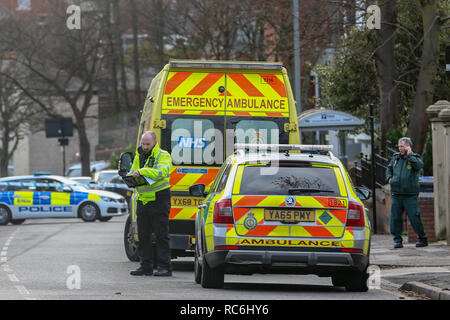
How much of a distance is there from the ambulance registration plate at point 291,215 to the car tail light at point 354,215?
379 mm

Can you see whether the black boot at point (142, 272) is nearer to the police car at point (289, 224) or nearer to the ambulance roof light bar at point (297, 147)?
the ambulance roof light bar at point (297, 147)

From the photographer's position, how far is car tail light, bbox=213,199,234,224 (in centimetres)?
1202

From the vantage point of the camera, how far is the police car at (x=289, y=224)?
39.0 feet

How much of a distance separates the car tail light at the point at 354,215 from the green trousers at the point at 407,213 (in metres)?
6.90

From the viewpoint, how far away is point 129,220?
17.8 meters

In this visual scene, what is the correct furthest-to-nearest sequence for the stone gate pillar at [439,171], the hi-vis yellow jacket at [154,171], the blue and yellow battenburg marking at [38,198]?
the blue and yellow battenburg marking at [38,198] → the stone gate pillar at [439,171] → the hi-vis yellow jacket at [154,171]

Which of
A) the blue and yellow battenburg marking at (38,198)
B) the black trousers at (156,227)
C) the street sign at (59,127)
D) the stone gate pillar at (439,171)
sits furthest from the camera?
the street sign at (59,127)

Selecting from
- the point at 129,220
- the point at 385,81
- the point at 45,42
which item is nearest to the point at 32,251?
the point at 129,220

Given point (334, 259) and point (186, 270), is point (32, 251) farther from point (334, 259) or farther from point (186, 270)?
point (334, 259)

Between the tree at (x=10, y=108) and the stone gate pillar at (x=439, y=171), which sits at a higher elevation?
the tree at (x=10, y=108)

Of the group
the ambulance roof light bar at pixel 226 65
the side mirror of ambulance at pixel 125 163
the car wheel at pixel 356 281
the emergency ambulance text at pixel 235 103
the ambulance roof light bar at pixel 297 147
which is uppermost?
the ambulance roof light bar at pixel 226 65

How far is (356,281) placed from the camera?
40.9 ft

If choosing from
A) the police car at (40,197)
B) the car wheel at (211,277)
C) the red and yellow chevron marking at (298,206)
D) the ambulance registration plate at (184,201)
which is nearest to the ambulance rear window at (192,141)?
the ambulance registration plate at (184,201)

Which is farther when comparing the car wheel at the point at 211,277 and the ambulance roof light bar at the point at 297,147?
the ambulance roof light bar at the point at 297,147
